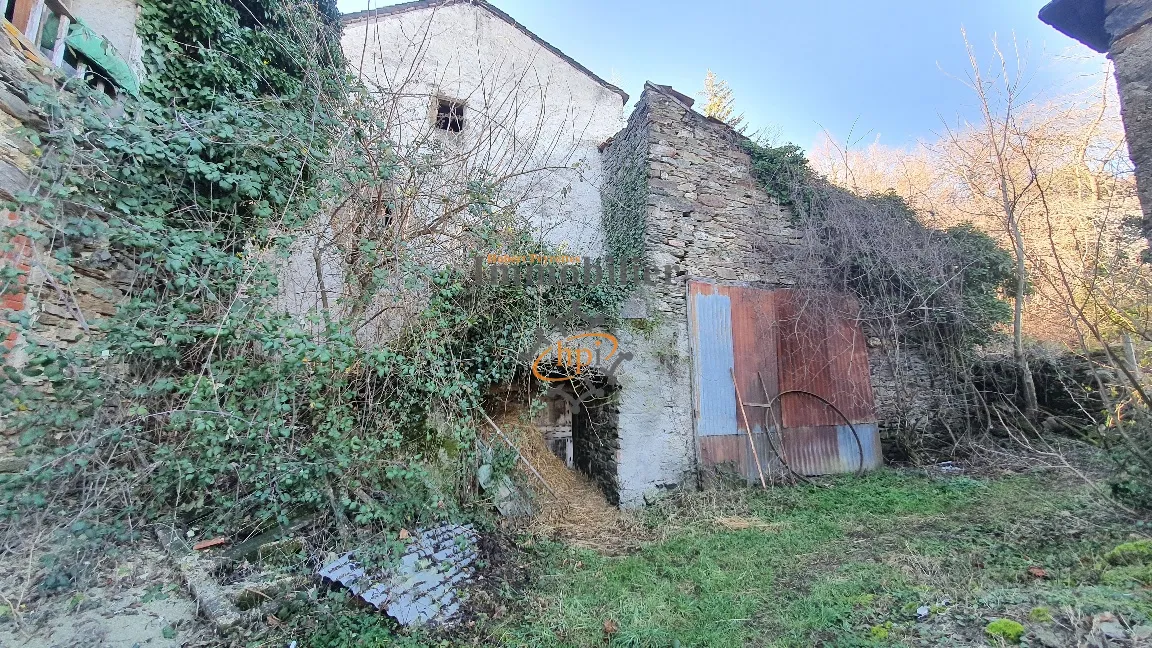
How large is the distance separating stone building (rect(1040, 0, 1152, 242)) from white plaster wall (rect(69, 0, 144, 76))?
23.7ft

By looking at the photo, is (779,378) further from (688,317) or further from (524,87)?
(524,87)

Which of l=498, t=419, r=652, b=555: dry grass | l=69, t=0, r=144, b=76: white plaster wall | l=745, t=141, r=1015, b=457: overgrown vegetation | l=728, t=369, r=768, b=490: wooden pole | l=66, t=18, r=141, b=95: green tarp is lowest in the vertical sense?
l=498, t=419, r=652, b=555: dry grass

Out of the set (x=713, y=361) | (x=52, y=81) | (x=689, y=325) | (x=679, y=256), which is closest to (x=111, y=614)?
(x=52, y=81)

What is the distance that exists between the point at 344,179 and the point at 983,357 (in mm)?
→ 9004

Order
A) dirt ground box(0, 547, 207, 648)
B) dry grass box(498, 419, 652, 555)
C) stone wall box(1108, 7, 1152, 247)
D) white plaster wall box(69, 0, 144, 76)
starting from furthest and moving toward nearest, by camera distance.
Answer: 1. dry grass box(498, 419, 652, 555)
2. white plaster wall box(69, 0, 144, 76)
3. stone wall box(1108, 7, 1152, 247)
4. dirt ground box(0, 547, 207, 648)

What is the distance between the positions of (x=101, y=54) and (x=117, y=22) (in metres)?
0.52

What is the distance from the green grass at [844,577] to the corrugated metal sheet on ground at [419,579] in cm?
47

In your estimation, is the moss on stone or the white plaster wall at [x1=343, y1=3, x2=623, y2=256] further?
the white plaster wall at [x1=343, y1=3, x2=623, y2=256]

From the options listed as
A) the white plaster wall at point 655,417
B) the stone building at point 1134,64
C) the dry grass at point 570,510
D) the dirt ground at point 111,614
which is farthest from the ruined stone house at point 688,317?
the dirt ground at point 111,614

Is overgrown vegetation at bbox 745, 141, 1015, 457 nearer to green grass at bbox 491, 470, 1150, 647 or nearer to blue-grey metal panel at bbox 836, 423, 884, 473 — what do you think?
blue-grey metal panel at bbox 836, 423, 884, 473

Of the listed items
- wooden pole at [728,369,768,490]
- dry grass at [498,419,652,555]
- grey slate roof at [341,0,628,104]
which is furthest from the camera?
grey slate roof at [341,0,628,104]

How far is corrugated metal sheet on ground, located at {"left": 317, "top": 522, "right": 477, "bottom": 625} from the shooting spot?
2973 millimetres

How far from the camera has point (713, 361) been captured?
5.93m

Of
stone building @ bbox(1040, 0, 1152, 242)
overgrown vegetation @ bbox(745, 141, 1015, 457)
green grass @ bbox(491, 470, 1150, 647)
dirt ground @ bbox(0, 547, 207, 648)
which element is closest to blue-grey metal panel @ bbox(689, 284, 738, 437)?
green grass @ bbox(491, 470, 1150, 647)
